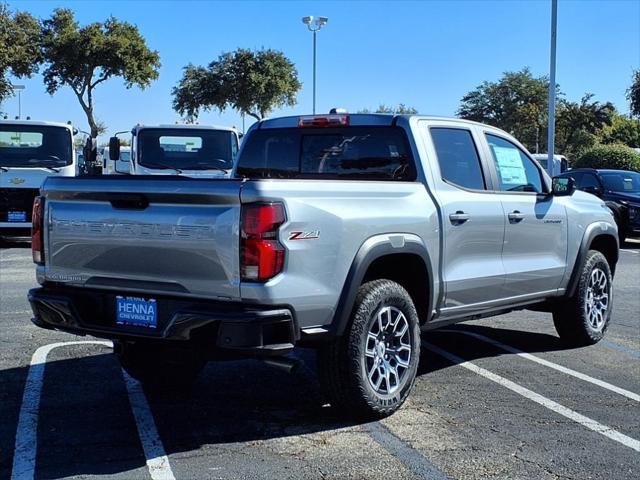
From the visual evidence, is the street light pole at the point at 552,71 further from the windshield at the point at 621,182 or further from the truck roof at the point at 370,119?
the truck roof at the point at 370,119

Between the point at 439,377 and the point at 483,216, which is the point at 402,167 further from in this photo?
the point at 439,377

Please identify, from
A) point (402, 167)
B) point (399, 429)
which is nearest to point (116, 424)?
point (399, 429)

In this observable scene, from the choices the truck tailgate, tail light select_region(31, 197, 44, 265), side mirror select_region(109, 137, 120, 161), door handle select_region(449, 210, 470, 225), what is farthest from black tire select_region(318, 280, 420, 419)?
side mirror select_region(109, 137, 120, 161)

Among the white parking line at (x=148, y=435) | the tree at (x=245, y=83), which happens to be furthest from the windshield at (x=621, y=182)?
the tree at (x=245, y=83)

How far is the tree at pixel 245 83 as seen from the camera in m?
42.7

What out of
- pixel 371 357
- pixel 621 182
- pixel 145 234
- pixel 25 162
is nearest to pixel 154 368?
pixel 145 234

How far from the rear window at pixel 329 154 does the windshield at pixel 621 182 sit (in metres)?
13.2

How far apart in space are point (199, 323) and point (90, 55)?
125 feet

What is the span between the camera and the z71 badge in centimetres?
418

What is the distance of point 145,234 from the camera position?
14.3 ft

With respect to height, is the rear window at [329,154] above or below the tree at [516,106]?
below

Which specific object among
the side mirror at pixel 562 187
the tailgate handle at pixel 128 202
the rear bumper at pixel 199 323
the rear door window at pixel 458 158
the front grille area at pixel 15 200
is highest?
the rear door window at pixel 458 158

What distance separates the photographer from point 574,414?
512 cm

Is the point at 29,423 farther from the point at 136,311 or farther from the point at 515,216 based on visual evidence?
the point at 515,216
